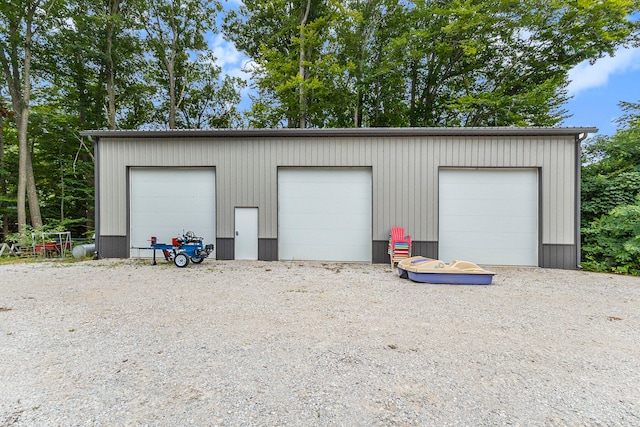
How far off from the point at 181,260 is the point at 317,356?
5122 mm

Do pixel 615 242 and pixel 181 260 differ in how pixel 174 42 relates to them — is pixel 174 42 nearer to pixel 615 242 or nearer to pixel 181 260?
pixel 181 260

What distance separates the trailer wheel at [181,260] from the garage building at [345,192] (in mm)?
1078

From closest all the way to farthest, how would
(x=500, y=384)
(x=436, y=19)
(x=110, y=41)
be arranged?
(x=500, y=384) → (x=110, y=41) → (x=436, y=19)

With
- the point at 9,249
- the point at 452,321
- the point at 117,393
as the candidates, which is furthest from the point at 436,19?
the point at 9,249

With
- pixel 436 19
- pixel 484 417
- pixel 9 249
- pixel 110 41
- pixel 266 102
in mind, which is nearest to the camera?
pixel 484 417

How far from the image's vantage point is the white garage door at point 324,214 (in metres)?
7.43

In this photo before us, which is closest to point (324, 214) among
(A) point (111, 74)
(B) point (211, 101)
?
(B) point (211, 101)

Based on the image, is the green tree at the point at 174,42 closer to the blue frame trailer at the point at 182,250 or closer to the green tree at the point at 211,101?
the green tree at the point at 211,101

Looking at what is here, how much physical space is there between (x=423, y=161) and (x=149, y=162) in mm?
7381

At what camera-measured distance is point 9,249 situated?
Answer: 29.0ft

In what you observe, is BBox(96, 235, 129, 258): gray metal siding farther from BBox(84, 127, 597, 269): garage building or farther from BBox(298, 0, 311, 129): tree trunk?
BBox(298, 0, 311, 129): tree trunk

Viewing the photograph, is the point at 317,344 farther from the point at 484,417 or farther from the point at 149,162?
the point at 149,162

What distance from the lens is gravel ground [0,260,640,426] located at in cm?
184

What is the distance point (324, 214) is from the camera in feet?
24.6
